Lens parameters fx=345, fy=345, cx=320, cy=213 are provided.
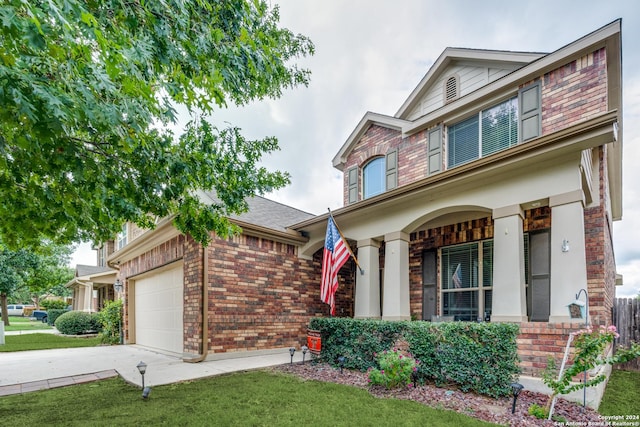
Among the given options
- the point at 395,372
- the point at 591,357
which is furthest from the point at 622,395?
the point at 395,372

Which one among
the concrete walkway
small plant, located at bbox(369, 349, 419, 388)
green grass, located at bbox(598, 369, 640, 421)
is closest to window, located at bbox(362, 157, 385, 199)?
the concrete walkway

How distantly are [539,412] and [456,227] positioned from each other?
178 inches

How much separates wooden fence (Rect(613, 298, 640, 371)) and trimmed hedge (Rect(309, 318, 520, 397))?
228 inches

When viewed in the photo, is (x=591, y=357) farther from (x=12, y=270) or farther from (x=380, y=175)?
(x=12, y=270)

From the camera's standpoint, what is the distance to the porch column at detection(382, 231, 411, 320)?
285 inches

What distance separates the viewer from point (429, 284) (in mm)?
8609

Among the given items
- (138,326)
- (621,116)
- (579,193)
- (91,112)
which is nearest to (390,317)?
(579,193)

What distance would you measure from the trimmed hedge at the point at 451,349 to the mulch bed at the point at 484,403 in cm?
20

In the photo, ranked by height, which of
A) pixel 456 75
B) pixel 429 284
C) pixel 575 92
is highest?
pixel 456 75

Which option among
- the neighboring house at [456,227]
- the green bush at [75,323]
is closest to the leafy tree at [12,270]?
the green bush at [75,323]

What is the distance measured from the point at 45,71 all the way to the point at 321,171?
15.2 meters

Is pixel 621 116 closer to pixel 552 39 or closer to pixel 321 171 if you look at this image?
pixel 552 39

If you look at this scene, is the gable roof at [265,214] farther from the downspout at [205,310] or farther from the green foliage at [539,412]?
the green foliage at [539,412]

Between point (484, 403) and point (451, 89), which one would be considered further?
point (451, 89)
